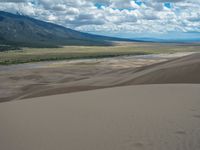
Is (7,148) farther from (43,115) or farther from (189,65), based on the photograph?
(189,65)

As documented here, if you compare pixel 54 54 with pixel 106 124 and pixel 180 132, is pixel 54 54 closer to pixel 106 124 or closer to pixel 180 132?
pixel 106 124

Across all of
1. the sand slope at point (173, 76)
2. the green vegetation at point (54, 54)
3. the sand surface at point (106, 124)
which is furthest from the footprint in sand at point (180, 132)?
the green vegetation at point (54, 54)

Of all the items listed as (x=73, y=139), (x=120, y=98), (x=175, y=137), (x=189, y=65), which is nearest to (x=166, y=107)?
(x=120, y=98)

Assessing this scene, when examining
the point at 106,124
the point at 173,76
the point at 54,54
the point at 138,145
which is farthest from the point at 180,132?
the point at 54,54

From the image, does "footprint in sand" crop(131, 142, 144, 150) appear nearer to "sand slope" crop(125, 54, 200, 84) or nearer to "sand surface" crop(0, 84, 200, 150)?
"sand surface" crop(0, 84, 200, 150)

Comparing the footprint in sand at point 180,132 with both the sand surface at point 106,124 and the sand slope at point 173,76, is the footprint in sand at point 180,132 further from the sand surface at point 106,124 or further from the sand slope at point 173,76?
the sand slope at point 173,76

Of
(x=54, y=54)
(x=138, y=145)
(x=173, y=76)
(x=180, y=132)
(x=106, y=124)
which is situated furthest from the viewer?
(x=54, y=54)

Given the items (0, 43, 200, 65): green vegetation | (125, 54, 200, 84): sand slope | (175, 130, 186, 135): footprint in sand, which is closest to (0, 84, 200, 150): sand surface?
(175, 130, 186, 135): footprint in sand

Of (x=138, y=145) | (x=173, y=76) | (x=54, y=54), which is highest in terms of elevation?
(x=138, y=145)
